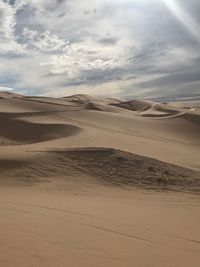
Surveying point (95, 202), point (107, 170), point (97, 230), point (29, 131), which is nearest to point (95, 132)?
point (29, 131)

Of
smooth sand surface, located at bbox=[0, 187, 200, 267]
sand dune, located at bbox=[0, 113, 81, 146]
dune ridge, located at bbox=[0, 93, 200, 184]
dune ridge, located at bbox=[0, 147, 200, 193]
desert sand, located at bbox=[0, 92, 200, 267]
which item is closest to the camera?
smooth sand surface, located at bbox=[0, 187, 200, 267]

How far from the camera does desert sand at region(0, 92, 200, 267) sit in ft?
19.4

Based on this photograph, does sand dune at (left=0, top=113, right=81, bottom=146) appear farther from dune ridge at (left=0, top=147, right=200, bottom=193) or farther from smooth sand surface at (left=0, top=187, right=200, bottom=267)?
smooth sand surface at (left=0, top=187, right=200, bottom=267)

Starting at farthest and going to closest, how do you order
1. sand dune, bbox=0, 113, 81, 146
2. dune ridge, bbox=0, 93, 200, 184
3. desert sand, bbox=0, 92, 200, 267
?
sand dune, bbox=0, 113, 81, 146 < dune ridge, bbox=0, 93, 200, 184 < desert sand, bbox=0, 92, 200, 267

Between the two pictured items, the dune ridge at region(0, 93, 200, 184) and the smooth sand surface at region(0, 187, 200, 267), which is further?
the dune ridge at region(0, 93, 200, 184)

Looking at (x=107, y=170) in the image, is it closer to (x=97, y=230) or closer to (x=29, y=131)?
(x=97, y=230)

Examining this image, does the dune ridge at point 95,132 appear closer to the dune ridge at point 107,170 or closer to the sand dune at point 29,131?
the sand dune at point 29,131

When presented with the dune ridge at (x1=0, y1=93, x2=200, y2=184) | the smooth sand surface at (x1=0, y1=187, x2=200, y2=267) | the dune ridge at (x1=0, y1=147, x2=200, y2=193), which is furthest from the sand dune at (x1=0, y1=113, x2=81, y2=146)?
the smooth sand surface at (x1=0, y1=187, x2=200, y2=267)

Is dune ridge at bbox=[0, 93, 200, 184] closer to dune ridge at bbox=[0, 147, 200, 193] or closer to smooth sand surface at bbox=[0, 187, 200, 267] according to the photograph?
dune ridge at bbox=[0, 147, 200, 193]

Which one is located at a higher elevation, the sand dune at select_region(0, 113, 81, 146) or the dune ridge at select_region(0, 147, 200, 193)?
the sand dune at select_region(0, 113, 81, 146)

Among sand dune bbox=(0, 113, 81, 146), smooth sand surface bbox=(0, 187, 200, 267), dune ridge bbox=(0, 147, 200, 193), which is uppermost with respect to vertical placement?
sand dune bbox=(0, 113, 81, 146)

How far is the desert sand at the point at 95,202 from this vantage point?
5.90 metres

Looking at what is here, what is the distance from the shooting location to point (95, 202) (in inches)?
382

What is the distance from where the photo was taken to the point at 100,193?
11062 millimetres
